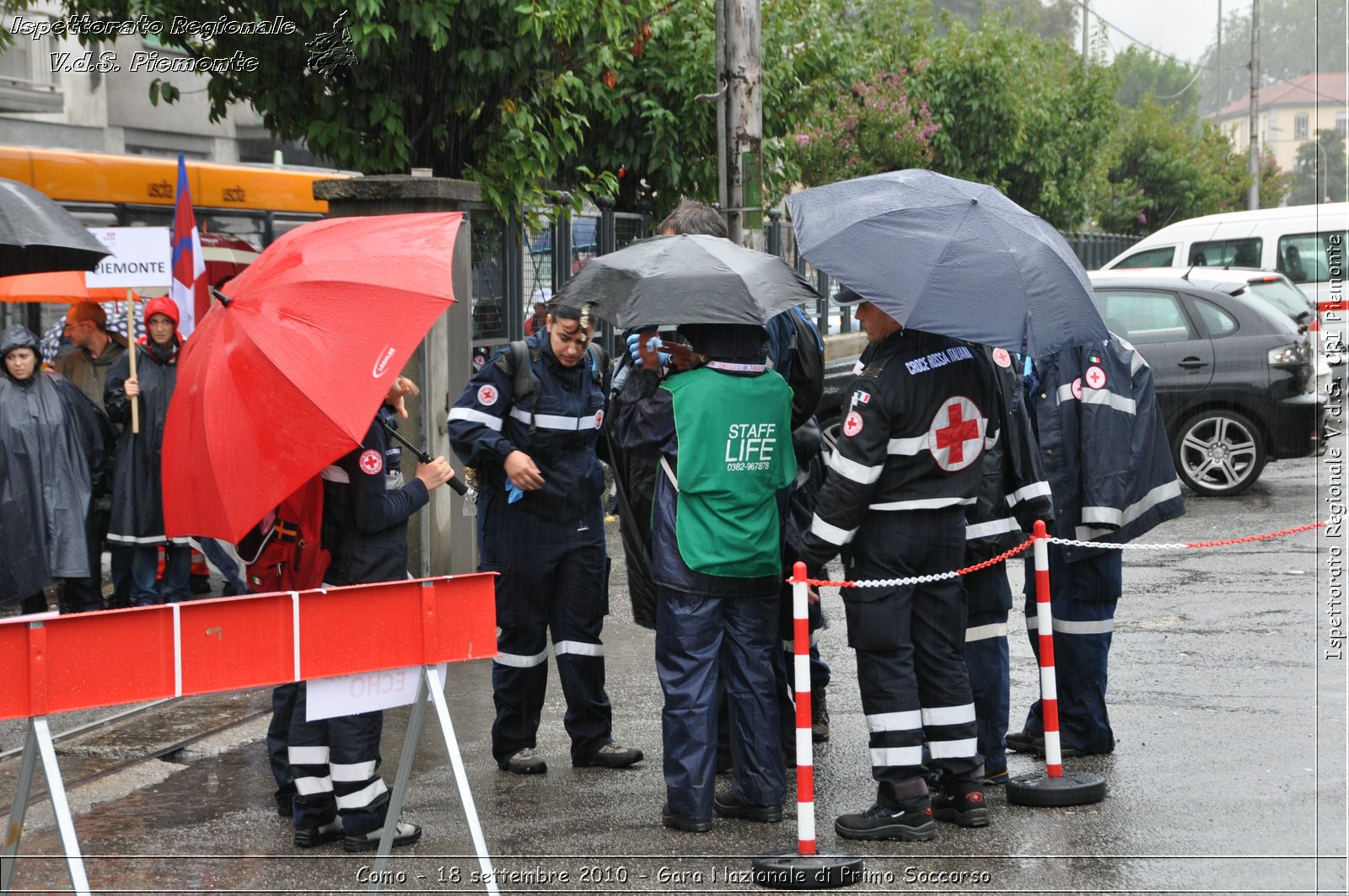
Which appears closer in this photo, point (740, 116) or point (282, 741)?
point (282, 741)

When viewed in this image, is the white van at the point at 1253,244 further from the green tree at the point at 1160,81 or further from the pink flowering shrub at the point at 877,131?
the green tree at the point at 1160,81

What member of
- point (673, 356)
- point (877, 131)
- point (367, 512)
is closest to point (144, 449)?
point (367, 512)

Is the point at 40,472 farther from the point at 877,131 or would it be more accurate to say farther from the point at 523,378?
the point at 877,131

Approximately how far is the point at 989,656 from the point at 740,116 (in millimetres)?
5124

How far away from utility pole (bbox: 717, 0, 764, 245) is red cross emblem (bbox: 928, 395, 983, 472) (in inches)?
193

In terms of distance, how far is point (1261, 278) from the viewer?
14.1 meters

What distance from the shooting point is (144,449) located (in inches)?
356

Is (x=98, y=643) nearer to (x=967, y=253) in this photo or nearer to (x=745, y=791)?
(x=745, y=791)

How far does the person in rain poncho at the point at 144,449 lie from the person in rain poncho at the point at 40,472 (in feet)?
1.11

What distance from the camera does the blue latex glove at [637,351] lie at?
525cm

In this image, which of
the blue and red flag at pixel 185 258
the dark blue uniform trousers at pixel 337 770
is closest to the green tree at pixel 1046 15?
the blue and red flag at pixel 185 258

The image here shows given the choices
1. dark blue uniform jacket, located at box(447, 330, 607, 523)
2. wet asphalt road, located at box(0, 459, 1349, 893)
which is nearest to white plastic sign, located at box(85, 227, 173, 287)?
wet asphalt road, located at box(0, 459, 1349, 893)

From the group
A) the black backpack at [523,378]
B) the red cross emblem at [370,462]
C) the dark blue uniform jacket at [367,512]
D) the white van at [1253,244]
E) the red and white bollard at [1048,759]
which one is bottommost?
the red and white bollard at [1048,759]

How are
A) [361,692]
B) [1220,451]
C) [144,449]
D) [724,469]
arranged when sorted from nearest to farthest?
[361,692], [724,469], [144,449], [1220,451]
